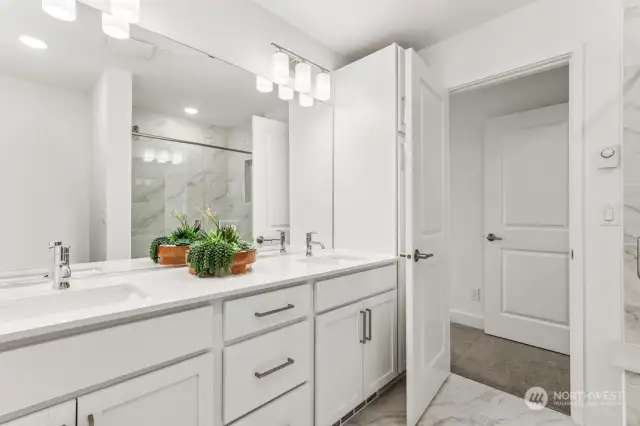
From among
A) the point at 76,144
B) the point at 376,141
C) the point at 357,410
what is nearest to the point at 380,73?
the point at 376,141

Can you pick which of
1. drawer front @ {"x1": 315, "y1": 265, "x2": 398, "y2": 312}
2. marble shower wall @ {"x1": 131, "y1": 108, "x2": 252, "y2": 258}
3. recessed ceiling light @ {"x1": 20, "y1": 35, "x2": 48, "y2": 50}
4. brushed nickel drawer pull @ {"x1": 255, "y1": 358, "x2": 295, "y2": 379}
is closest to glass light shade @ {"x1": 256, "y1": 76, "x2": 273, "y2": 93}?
marble shower wall @ {"x1": 131, "y1": 108, "x2": 252, "y2": 258}

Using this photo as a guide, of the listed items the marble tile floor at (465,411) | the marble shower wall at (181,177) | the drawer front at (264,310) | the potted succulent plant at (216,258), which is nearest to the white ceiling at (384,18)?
the marble shower wall at (181,177)

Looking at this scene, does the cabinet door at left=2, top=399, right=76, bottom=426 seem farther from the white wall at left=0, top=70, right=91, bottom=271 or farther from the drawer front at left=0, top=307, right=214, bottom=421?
the white wall at left=0, top=70, right=91, bottom=271

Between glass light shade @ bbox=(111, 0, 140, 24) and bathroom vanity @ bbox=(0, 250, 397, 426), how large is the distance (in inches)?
44.4

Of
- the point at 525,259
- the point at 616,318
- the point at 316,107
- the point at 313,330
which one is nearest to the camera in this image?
the point at 313,330

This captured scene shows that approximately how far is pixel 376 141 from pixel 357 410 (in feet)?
5.40

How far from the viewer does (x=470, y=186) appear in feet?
10.4

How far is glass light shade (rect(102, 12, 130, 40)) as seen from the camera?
1.40 metres

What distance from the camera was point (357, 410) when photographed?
1786 mm

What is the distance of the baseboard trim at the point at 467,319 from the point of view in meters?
3.10

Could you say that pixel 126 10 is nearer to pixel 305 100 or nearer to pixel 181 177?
pixel 181 177

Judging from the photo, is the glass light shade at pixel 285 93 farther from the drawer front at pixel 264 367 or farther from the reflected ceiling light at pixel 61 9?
the drawer front at pixel 264 367

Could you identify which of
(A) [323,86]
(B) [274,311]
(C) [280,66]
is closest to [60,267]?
(B) [274,311]

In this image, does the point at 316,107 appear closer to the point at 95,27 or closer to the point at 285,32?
the point at 285,32
